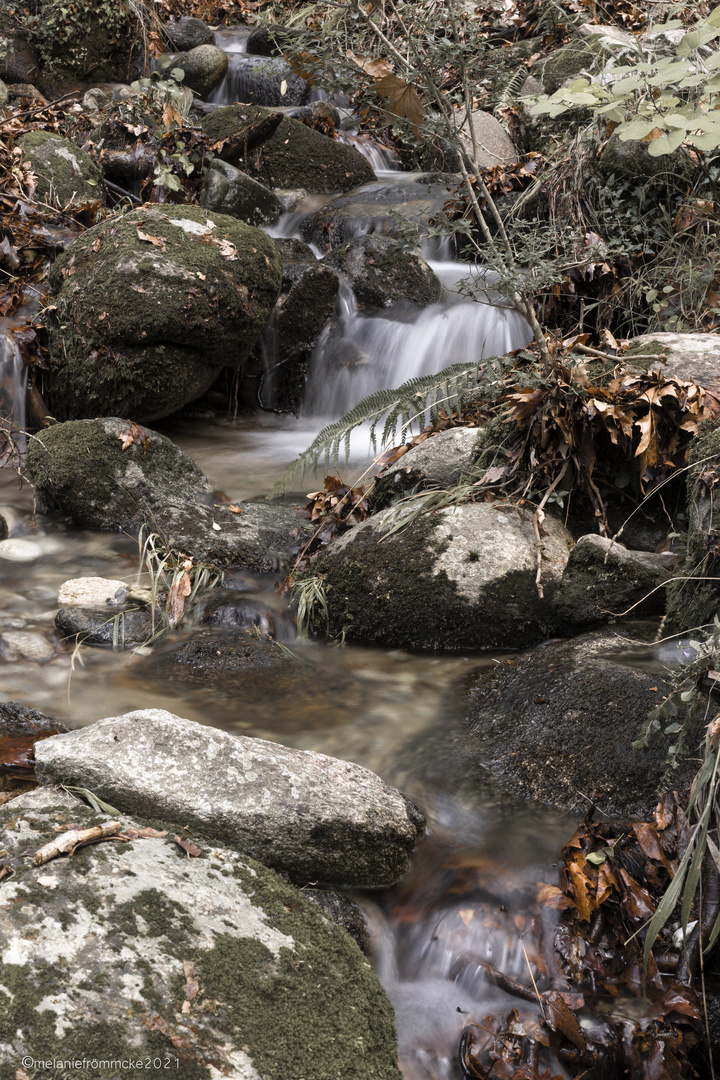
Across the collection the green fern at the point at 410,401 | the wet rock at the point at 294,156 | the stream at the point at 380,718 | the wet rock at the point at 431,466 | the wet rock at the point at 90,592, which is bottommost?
the stream at the point at 380,718

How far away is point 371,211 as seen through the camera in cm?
904

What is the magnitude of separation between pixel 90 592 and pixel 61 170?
5.64 meters

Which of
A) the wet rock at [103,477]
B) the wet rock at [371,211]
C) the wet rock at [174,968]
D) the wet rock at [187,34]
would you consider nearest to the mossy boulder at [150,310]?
the wet rock at [103,477]

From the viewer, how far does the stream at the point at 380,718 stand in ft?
7.72

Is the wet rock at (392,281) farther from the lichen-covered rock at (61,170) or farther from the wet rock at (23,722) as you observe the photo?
the wet rock at (23,722)

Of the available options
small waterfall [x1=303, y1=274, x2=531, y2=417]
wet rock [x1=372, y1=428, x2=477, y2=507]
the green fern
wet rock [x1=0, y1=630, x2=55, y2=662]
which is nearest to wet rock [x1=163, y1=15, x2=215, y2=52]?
small waterfall [x1=303, y1=274, x2=531, y2=417]

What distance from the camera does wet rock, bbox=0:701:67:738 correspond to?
3.00 meters

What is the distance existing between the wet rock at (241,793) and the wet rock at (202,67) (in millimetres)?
11595

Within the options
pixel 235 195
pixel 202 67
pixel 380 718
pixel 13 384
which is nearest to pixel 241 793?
pixel 380 718

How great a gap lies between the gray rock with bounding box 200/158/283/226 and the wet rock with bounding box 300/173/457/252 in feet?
1.57

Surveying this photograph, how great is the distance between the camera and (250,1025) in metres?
1.67

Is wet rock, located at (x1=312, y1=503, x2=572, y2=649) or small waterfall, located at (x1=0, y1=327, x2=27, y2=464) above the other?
small waterfall, located at (x1=0, y1=327, x2=27, y2=464)

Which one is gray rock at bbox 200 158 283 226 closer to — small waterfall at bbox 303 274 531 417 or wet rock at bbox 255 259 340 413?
wet rock at bbox 255 259 340 413

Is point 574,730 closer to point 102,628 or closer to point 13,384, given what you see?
point 102,628
